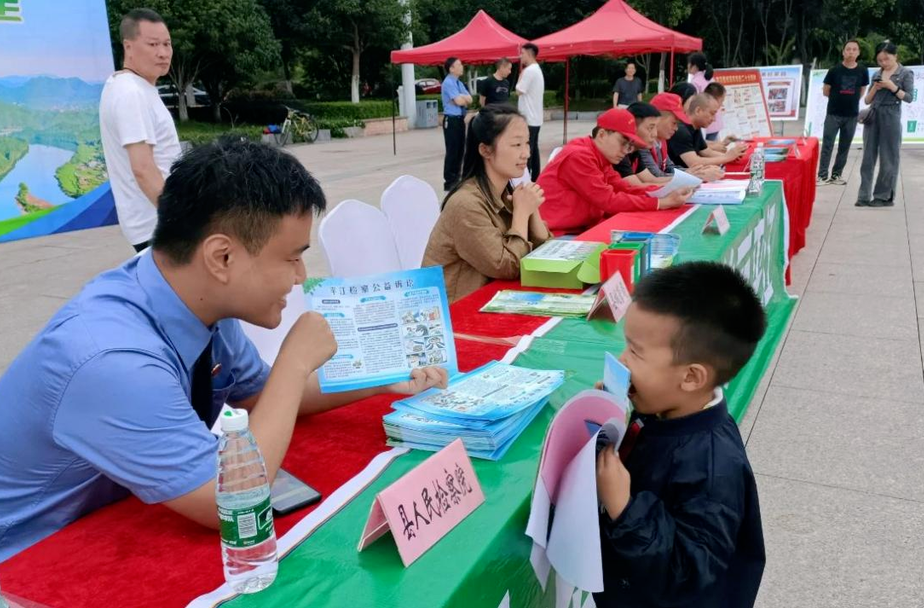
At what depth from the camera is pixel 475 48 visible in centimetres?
1108

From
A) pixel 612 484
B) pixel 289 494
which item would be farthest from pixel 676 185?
pixel 289 494

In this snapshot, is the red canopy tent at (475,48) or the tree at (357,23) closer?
the red canopy tent at (475,48)

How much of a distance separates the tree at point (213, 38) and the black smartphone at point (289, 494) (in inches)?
568

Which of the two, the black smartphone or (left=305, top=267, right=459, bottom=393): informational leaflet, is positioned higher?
(left=305, top=267, right=459, bottom=393): informational leaflet

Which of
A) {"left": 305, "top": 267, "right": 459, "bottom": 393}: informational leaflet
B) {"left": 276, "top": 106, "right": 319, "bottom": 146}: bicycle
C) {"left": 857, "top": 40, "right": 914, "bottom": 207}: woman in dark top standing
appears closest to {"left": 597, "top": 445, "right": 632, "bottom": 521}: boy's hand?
{"left": 305, "top": 267, "right": 459, "bottom": 393}: informational leaflet

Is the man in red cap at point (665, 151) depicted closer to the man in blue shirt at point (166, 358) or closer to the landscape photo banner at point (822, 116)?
the man in blue shirt at point (166, 358)

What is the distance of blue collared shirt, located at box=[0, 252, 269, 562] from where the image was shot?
1.00 meters

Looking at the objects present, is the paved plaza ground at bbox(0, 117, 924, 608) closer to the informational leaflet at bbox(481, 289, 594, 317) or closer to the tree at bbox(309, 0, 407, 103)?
the informational leaflet at bbox(481, 289, 594, 317)

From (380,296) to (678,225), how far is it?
85.5 inches

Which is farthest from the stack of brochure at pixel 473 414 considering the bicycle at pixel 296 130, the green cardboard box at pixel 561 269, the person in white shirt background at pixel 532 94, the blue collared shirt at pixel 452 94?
the bicycle at pixel 296 130

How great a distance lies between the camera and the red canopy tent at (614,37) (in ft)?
34.8

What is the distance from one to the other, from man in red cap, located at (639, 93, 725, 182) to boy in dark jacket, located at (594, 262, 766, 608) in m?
3.44

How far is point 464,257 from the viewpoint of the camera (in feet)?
8.50

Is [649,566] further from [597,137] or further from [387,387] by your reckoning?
[597,137]
